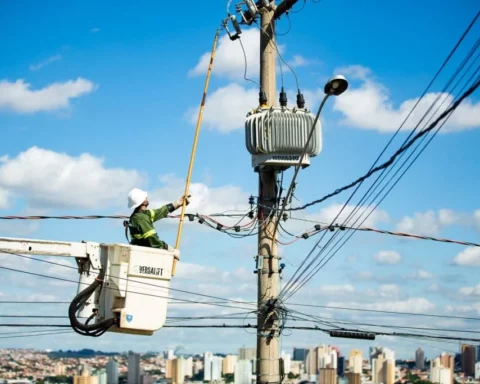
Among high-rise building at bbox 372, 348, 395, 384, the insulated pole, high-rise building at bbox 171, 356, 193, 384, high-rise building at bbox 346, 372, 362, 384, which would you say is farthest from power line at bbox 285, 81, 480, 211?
high-rise building at bbox 171, 356, 193, 384

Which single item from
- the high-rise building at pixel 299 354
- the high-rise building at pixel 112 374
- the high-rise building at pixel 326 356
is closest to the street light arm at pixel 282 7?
the high-rise building at pixel 326 356

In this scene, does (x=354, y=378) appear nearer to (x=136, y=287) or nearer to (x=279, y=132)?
(x=279, y=132)

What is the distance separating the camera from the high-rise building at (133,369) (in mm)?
153625

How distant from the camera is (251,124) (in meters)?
17.3

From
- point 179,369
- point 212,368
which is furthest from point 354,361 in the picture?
point 179,369

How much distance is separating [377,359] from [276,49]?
113773mm

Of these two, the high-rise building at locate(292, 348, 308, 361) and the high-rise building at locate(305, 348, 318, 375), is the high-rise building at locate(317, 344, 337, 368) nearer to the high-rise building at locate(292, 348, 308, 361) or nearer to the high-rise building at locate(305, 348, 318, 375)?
the high-rise building at locate(305, 348, 318, 375)

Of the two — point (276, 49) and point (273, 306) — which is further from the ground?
point (276, 49)

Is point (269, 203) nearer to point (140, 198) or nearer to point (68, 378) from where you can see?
point (140, 198)

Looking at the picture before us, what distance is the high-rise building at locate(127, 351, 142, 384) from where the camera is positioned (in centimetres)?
15362

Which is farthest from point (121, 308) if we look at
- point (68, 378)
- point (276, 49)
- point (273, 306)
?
point (68, 378)

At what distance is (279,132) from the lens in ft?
56.1

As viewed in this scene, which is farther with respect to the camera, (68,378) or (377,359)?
(68,378)

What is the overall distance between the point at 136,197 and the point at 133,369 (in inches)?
5823
